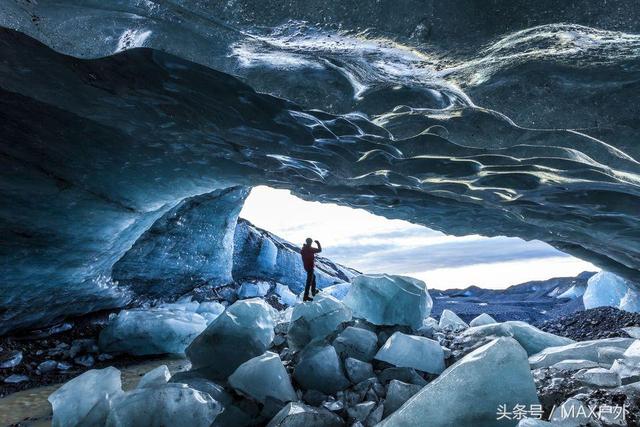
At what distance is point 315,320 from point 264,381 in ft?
2.93

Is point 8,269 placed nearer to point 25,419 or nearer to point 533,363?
point 25,419

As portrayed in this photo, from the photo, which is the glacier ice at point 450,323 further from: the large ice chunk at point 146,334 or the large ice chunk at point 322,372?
the large ice chunk at point 146,334

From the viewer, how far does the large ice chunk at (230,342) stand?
279cm

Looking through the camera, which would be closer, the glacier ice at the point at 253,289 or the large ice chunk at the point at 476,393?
the large ice chunk at the point at 476,393

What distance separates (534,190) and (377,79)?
6.72 feet

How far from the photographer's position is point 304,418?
1.81m

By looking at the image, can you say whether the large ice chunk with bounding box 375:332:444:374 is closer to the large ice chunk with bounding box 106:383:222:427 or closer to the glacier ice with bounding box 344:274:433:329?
the glacier ice with bounding box 344:274:433:329

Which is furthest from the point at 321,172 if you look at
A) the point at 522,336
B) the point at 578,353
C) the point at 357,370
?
the point at 578,353

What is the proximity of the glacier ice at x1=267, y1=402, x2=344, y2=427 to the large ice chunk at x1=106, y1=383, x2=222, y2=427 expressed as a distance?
0.44 m

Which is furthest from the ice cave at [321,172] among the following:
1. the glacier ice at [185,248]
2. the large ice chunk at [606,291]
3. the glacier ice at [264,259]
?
the glacier ice at [264,259]

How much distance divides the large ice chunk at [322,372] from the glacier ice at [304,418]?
0.45 m

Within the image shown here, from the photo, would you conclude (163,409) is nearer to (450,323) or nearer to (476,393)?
(476,393)

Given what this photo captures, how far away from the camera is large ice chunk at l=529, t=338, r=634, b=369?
2023 mm

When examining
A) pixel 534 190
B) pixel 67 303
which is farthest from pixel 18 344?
pixel 534 190
